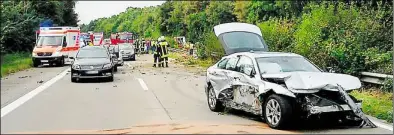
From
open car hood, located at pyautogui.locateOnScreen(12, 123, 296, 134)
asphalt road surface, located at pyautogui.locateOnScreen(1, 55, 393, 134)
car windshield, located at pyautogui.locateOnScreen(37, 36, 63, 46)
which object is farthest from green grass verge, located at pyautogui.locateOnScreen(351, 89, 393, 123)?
car windshield, located at pyautogui.locateOnScreen(37, 36, 63, 46)

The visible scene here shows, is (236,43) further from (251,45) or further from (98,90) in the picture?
(98,90)

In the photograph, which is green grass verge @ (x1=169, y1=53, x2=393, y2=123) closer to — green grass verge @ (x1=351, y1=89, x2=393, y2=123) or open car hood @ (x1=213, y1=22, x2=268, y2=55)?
green grass verge @ (x1=351, y1=89, x2=393, y2=123)

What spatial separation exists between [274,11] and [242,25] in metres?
42.8

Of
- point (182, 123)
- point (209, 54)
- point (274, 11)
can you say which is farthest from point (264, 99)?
point (274, 11)

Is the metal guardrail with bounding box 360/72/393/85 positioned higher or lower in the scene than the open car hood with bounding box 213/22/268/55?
lower

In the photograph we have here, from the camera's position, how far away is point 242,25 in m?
23.2

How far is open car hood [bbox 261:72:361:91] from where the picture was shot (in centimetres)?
962

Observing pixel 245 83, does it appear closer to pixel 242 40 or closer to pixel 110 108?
pixel 110 108

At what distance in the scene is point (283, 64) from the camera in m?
11.3

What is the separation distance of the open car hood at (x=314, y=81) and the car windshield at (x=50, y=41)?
87.9ft

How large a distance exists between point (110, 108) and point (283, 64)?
418cm

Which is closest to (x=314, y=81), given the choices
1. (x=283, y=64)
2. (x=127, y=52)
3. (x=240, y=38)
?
(x=283, y=64)

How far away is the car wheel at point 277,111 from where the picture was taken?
31.1 feet

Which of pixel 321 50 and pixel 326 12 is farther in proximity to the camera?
pixel 326 12
